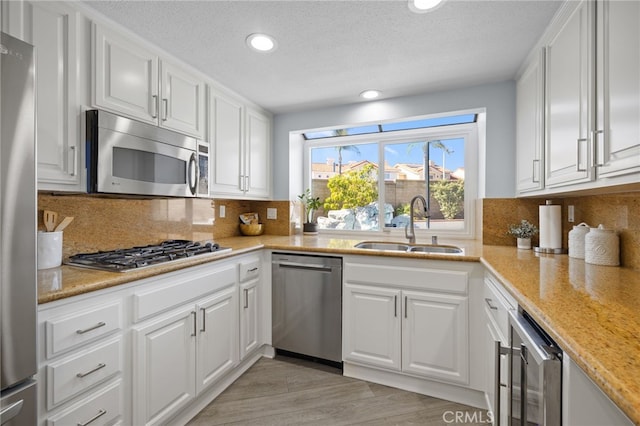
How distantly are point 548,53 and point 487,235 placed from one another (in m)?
1.29

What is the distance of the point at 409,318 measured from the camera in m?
2.00

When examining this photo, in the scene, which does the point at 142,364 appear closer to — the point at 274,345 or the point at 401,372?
the point at 274,345

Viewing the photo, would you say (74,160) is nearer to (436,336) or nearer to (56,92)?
(56,92)

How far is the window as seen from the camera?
9.06 feet

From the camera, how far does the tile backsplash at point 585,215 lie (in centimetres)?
144

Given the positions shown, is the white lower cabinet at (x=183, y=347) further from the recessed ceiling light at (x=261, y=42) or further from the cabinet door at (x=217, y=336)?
the recessed ceiling light at (x=261, y=42)

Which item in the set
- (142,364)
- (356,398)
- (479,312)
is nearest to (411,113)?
(479,312)

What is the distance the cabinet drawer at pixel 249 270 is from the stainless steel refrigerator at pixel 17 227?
50.9 inches

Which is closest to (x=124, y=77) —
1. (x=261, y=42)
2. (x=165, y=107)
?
(x=165, y=107)

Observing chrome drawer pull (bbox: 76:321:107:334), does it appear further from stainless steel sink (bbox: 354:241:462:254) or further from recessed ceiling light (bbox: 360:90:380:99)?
recessed ceiling light (bbox: 360:90:380:99)

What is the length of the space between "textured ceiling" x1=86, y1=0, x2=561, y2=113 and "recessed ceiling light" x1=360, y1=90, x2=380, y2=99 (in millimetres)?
114

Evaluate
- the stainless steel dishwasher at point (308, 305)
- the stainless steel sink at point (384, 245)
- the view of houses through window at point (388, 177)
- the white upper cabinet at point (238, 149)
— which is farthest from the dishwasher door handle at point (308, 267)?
the view of houses through window at point (388, 177)

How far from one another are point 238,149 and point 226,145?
16 cm
